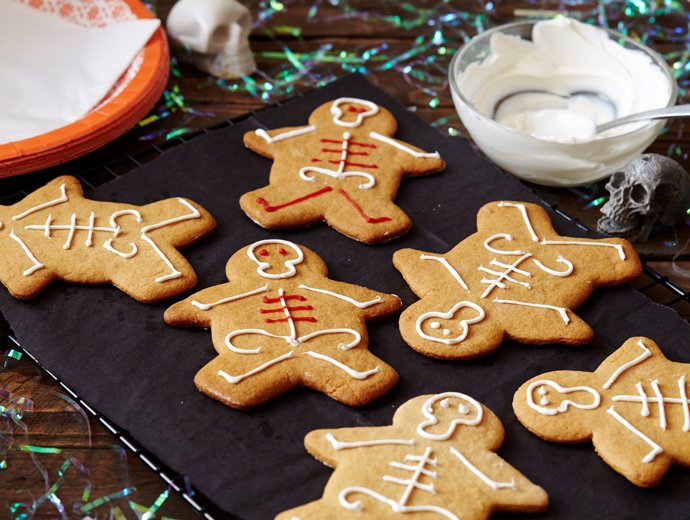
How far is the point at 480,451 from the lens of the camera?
1.63 metres

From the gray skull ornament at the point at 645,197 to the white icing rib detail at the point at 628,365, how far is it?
395 mm

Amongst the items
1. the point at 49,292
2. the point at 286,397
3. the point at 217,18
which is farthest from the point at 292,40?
the point at 286,397

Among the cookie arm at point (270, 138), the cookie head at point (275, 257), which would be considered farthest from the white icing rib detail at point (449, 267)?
the cookie arm at point (270, 138)

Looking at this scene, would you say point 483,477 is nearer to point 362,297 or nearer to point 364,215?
point 362,297

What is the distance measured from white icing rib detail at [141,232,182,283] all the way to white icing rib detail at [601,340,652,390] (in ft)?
2.72

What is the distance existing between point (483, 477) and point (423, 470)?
96 mm

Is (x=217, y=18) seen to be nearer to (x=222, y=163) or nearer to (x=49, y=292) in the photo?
(x=222, y=163)

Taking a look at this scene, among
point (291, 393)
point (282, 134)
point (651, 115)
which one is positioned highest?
point (651, 115)

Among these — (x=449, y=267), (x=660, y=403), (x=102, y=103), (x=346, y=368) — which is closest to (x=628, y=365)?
(x=660, y=403)

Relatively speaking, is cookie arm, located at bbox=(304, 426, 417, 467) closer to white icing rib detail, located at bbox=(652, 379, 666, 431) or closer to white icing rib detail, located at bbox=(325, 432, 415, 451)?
white icing rib detail, located at bbox=(325, 432, 415, 451)

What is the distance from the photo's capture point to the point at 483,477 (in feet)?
5.18

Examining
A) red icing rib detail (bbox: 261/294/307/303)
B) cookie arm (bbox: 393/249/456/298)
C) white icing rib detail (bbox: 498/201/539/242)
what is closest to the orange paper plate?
red icing rib detail (bbox: 261/294/307/303)

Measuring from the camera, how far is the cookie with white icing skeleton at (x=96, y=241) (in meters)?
1.93

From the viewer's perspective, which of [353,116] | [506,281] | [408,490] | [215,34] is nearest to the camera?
[408,490]
